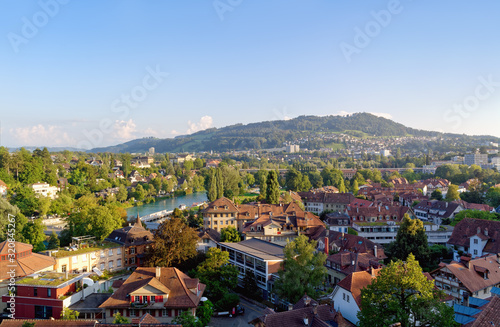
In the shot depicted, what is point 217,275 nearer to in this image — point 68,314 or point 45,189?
point 68,314

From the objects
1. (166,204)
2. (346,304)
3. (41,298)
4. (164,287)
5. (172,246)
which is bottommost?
(166,204)

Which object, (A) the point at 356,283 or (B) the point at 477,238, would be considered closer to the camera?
(A) the point at 356,283

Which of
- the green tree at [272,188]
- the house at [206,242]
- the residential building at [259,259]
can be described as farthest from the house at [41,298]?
the green tree at [272,188]

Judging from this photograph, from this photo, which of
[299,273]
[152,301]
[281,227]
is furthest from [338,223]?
[152,301]

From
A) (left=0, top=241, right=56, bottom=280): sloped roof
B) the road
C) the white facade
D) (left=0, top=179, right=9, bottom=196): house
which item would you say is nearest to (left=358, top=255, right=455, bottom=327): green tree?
the white facade

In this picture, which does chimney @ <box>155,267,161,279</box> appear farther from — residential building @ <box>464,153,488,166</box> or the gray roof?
residential building @ <box>464,153,488,166</box>
